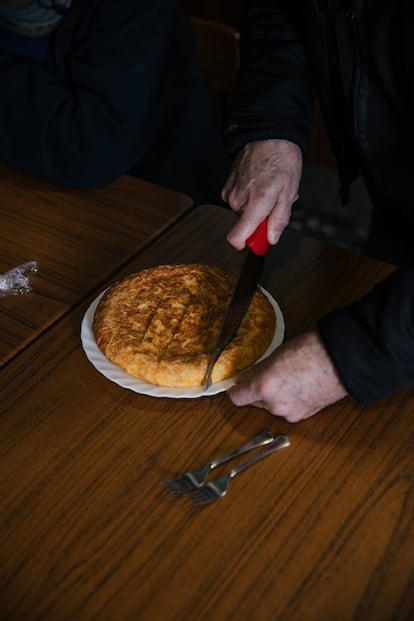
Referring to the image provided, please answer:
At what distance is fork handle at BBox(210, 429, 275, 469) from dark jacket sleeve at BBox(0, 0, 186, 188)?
861mm

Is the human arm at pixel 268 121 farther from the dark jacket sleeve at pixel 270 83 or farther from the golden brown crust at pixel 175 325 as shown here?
the golden brown crust at pixel 175 325

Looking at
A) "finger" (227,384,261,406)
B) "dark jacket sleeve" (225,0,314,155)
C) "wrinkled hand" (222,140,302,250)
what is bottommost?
"finger" (227,384,261,406)

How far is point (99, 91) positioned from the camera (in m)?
1.76

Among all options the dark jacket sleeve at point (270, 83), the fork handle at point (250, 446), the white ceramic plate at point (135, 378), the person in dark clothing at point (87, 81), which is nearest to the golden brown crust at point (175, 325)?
the white ceramic plate at point (135, 378)

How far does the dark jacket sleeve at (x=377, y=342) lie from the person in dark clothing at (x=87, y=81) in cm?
79

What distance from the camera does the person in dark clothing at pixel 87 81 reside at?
1719 mm

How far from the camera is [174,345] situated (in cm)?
119

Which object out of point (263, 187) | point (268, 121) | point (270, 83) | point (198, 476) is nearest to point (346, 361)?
point (198, 476)

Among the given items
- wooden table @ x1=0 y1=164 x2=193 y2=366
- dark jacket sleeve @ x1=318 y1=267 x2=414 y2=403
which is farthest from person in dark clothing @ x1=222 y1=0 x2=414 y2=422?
wooden table @ x1=0 y1=164 x2=193 y2=366

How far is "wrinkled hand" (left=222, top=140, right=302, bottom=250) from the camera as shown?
130 cm

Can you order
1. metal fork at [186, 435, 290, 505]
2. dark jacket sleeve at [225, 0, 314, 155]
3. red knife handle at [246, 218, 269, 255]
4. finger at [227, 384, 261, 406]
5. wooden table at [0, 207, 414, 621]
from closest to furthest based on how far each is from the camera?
1. wooden table at [0, 207, 414, 621]
2. metal fork at [186, 435, 290, 505]
3. finger at [227, 384, 261, 406]
4. red knife handle at [246, 218, 269, 255]
5. dark jacket sleeve at [225, 0, 314, 155]

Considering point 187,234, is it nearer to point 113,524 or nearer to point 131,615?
point 113,524

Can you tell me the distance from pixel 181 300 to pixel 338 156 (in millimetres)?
553

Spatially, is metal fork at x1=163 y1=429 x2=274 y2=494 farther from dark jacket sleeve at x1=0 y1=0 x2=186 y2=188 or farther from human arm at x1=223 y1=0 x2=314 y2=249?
dark jacket sleeve at x1=0 y1=0 x2=186 y2=188
